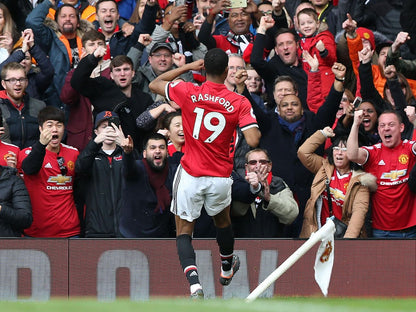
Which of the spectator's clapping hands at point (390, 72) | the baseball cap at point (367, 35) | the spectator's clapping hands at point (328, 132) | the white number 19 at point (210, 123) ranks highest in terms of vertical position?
the baseball cap at point (367, 35)

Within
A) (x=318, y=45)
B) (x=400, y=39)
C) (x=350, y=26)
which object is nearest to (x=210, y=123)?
(x=318, y=45)

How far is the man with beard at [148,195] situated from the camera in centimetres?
1189

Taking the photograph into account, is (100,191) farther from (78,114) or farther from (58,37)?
(58,37)

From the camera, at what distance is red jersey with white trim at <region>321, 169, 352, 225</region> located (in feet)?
40.0

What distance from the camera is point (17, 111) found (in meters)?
12.8

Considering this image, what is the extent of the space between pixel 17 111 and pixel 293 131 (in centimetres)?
370

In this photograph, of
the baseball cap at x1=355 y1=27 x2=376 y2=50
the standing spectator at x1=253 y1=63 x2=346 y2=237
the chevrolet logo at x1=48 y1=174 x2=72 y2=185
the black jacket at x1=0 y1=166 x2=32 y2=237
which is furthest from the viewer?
the baseball cap at x1=355 y1=27 x2=376 y2=50

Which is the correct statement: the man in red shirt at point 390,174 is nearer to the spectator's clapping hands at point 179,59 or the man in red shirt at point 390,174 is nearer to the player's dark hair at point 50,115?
the spectator's clapping hands at point 179,59

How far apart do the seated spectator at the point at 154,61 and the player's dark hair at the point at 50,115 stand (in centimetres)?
180

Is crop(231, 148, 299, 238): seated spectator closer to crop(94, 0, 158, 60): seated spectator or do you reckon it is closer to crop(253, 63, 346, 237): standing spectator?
crop(253, 63, 346, 237): standing spectator

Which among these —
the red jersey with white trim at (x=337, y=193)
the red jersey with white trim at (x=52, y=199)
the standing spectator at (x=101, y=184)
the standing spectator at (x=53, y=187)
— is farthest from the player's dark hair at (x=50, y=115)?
the red jersey with white trim at (x=337, y=193)

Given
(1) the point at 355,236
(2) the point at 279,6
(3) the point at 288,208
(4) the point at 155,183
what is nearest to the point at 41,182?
(4) the point at 155,183

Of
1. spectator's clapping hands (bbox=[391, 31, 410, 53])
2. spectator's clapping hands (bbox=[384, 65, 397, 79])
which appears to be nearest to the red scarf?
spectator's clapping hands (bbox=[384, 65, 397, 79])

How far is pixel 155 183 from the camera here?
1200cm
